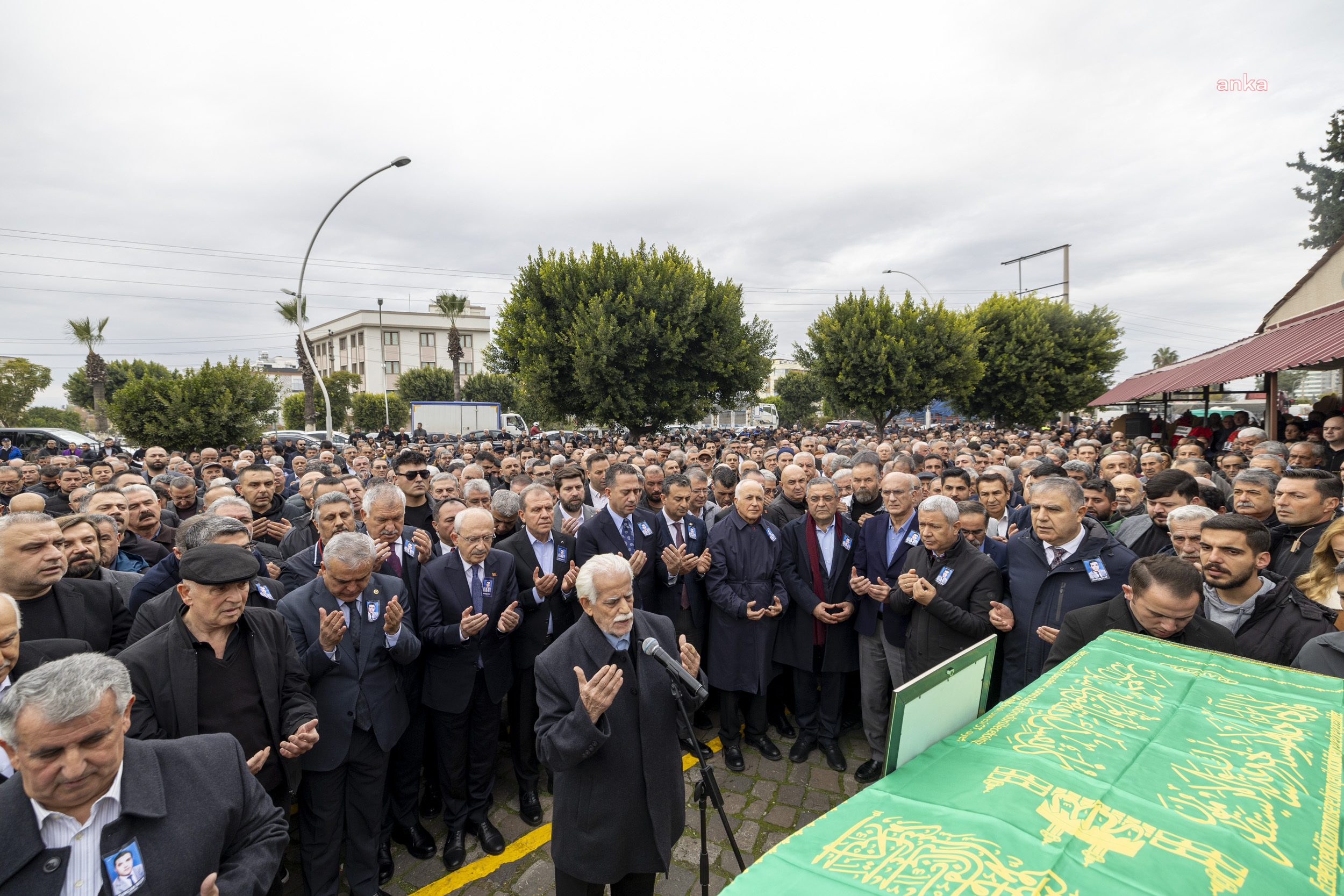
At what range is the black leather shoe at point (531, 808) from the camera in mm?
4348

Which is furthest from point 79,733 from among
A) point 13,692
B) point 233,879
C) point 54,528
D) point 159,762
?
point 54,528

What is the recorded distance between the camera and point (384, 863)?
392 centimetres

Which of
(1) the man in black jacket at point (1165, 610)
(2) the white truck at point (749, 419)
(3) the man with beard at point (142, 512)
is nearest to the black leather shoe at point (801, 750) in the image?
(1) the man in black jacket at point (1165, 610)

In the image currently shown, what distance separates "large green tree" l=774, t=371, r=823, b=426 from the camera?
6481 cm

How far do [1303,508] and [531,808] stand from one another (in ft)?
20.4

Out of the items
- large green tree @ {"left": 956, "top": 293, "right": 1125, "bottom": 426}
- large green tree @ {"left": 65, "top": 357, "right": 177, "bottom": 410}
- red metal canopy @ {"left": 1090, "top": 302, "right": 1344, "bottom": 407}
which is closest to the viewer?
red metal canopy @ {"left": 1090, "top": 302, "right": 1344, "bottom": 407}

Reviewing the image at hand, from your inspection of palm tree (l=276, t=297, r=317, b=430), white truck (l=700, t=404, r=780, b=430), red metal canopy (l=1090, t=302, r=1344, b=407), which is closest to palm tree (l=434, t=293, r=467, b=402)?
palm tree (l=276, t=297, r=317, b=430)

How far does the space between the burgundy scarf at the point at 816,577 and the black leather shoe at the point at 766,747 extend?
0.92 m

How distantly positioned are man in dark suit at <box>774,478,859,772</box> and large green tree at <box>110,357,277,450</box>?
58.0ft

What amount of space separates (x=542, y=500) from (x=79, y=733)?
128 inches

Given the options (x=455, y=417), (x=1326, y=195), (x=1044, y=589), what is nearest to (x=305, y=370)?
(x=455, y=417)

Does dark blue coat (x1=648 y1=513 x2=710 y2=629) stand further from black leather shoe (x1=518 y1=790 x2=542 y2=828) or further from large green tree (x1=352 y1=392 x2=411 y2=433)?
large green tree (x1=352 y1=392 x2=411 y2=433)

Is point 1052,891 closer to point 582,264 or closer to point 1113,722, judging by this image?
point 1113,722

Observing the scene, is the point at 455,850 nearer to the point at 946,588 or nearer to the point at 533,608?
the point at 533,608
